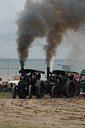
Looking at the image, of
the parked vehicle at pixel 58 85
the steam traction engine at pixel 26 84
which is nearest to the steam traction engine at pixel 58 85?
the parked vehicle at pixel 58 85

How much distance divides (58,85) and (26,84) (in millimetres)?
2798

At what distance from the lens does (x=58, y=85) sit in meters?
19.5

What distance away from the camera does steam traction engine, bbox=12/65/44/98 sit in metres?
17.5

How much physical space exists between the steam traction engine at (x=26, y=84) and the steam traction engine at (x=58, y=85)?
0.52 meters

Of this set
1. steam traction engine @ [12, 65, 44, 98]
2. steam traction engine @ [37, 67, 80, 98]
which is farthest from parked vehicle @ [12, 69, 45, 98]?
steam traction engine @ [37, 67, 80, 98]

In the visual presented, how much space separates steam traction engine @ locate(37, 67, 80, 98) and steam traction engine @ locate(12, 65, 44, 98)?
0.52 m

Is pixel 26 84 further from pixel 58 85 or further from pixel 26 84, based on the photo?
pixel 58 85

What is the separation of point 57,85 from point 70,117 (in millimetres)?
9220

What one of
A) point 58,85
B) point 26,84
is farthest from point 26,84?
point 58,85

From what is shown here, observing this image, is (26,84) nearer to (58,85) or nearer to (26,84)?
(26,84)

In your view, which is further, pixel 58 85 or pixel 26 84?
pixel 58 85

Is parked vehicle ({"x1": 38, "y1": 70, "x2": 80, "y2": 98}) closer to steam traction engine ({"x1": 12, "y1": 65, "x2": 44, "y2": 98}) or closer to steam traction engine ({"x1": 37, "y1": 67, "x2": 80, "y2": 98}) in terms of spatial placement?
steam traction engine ({"x1": 37, "y1": 67, "x2": 80, "y2": 98})

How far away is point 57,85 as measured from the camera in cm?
1942

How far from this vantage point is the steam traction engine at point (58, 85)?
61.5 ft
